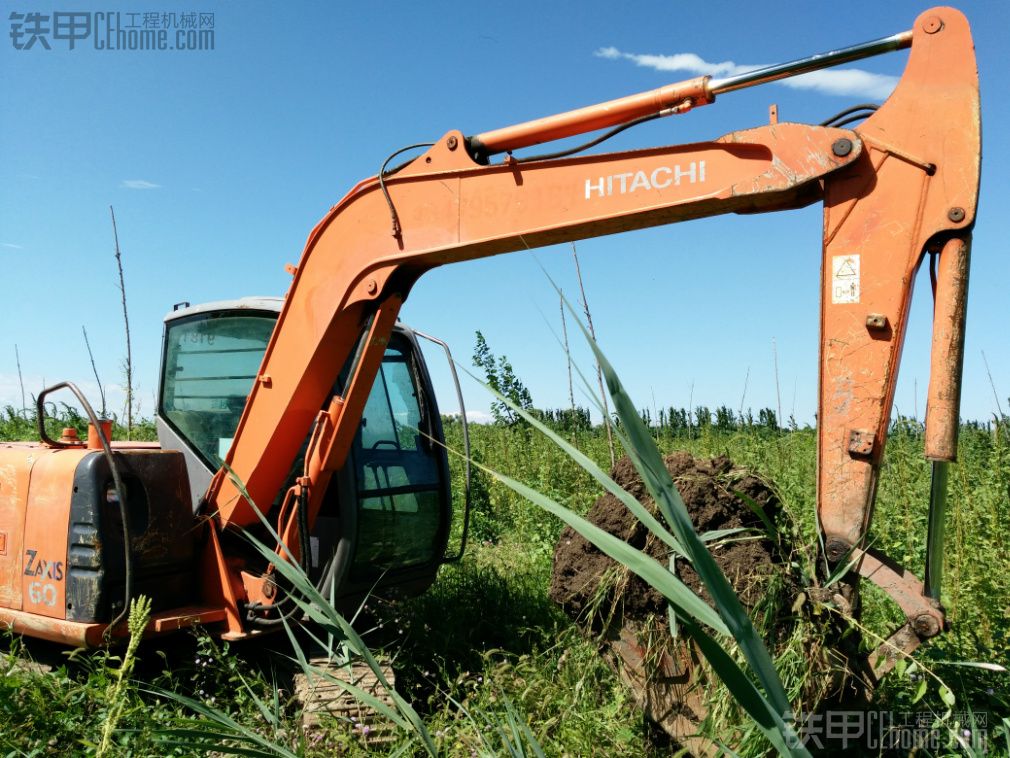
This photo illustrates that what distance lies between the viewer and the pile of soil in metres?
3.16

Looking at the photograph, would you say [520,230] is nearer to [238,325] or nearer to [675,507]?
[238,325]

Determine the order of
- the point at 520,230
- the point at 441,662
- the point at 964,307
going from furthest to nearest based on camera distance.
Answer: the point at 441,662
the point at 520,230
the point at 964,307

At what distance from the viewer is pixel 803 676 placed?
282 centimetres

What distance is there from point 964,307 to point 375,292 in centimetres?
257

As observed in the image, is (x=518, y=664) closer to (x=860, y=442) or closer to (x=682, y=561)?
(x=682, y=561)

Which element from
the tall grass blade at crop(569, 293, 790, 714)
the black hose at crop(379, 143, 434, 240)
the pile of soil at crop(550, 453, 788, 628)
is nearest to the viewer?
the tall grass blade at crop(569, 293, 790, 714)

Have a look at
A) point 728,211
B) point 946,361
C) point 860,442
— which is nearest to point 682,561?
point 860,442

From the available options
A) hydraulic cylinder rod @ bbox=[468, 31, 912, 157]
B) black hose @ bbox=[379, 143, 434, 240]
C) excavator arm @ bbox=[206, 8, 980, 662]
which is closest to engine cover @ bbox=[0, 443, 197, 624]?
excavator arm @ bbox=[206, 8, 980, 662]

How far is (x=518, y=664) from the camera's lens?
180 inches

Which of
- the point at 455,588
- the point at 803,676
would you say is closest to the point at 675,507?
the point at 803,676

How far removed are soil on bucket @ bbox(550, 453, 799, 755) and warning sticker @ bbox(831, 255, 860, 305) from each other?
0.79 meters

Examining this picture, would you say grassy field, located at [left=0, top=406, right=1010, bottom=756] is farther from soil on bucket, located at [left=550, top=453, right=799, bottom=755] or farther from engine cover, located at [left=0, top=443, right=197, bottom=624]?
engine cover, located at [left=0, top=443, right=197, bottom=624]

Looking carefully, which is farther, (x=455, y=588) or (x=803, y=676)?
(x=455, y=588)

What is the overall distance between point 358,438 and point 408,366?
72cm
